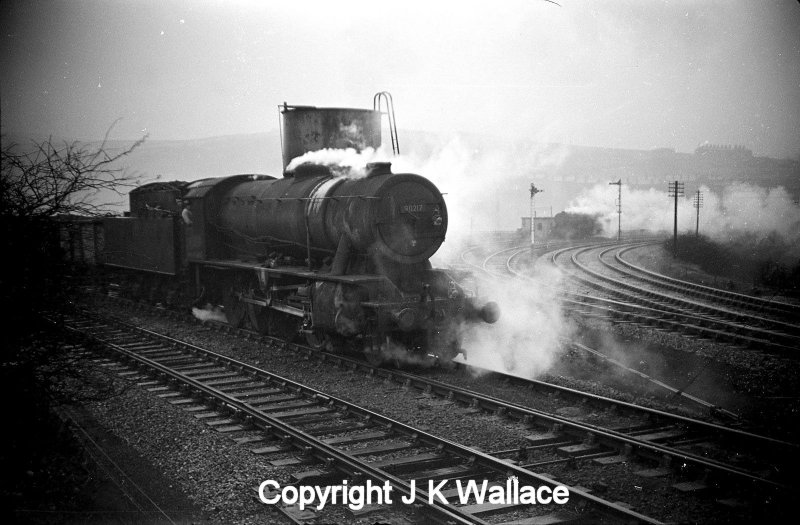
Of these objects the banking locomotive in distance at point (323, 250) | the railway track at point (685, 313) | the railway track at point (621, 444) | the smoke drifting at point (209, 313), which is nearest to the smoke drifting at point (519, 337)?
the banking locomotive in distance at point (323, 250)

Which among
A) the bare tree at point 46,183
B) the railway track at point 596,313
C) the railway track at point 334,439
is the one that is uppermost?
the bare tree at point 46,183

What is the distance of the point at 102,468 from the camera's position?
6461 mm

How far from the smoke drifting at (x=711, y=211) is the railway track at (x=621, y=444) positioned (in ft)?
73.8

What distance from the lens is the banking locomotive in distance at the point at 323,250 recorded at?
409 inches

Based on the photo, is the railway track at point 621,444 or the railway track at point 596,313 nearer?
the railway track at point 621,444

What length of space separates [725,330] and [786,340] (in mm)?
1376

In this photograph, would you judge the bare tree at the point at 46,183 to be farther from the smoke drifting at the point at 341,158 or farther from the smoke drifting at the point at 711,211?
the smoke drifting at the point at 711,211

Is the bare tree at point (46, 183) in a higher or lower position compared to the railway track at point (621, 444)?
higher

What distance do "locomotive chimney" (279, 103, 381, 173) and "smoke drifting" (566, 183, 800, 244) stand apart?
66.3ft

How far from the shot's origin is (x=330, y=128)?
1410 centimetres

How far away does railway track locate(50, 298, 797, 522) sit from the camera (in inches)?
228

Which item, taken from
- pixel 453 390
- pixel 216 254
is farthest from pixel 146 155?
pixel 453 390

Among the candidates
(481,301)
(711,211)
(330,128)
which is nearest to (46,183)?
(481,301)

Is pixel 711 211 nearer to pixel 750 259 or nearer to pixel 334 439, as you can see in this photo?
pixel 750 259
